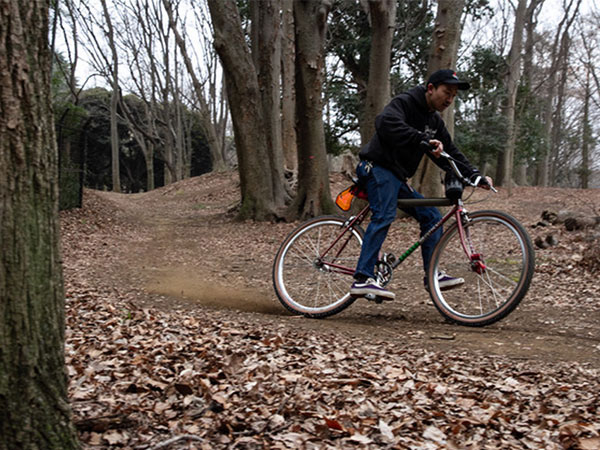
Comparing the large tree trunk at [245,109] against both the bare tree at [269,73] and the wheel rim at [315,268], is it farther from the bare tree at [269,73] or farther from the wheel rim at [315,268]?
the wheel rim at [315,268]

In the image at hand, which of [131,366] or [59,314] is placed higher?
[59,314]

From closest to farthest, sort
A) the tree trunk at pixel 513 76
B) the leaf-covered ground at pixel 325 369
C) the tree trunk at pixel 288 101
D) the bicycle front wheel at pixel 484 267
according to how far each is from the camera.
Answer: the leaf-covered ground at pixel 325 369
the bicycle front wheel at pixel 484 267
the tree trunk at pixel 288 101
the tree trunk at pixel 513 76

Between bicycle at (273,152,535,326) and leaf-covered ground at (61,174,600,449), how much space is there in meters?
0.20

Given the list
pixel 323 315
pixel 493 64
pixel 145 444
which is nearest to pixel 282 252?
pixel 323 315

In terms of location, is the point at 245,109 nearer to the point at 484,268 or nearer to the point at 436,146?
the point at 436,146

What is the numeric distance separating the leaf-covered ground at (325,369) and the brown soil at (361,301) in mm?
28

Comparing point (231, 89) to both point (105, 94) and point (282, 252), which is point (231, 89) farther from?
point (105, 94)

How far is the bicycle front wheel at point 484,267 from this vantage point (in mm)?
4277

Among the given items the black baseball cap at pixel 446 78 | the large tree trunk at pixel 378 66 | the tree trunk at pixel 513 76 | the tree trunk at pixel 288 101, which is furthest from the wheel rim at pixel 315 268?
the tree trunk at pixel 513 76

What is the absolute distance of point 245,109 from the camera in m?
11.7

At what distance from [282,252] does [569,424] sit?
3.29 meters

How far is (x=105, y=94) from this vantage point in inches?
1348

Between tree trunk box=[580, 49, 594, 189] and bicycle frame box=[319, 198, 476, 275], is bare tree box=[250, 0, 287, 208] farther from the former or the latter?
tree trunk box=[580, 49, 594, 189]

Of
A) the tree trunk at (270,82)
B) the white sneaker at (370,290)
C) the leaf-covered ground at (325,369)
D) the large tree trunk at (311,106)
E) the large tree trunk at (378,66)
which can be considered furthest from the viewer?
the tree trunk at (270,82)
